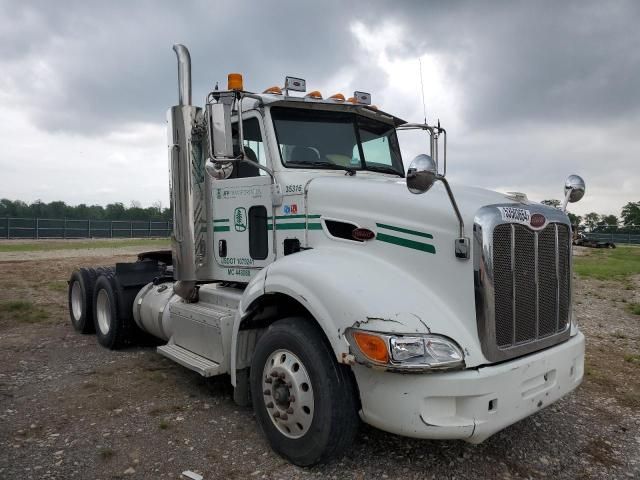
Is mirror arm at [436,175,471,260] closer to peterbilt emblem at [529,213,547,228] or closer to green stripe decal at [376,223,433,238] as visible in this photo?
green stripe decal at [376,223,433,238]

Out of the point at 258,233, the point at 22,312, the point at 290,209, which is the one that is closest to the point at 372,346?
the point at 290,209

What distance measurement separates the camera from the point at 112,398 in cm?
500

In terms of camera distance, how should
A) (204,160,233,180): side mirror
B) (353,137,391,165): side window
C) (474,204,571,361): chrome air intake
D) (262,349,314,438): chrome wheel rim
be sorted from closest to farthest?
(474,204,571,361): chrome air intake
(262,349,314,438): chrome wheel rim
(204,160,233,180): side mirror
(353,137,391,165): side window

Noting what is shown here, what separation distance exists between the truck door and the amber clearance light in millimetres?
1710

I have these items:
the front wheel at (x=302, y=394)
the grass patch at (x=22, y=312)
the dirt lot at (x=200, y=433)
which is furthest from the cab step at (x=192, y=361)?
the grass patch at (x=22, y=312)

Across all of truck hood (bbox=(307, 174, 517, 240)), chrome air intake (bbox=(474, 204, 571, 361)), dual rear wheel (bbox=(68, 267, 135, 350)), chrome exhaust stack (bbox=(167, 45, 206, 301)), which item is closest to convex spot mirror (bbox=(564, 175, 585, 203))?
chrome air intake (bbox=(474, 204, 571, 361))

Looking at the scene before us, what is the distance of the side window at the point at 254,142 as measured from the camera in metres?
4.69

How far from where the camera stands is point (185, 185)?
529 cm

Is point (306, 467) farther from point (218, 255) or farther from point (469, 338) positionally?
point (218, 255)

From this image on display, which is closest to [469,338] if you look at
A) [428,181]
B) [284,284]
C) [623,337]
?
[428,181]

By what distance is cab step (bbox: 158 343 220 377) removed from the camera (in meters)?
4.41

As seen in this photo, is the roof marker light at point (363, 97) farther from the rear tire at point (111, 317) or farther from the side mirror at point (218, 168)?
the rear tire at point (111, 317)

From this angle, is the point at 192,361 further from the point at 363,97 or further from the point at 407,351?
the point at 363,97

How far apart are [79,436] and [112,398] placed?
2.95ft
